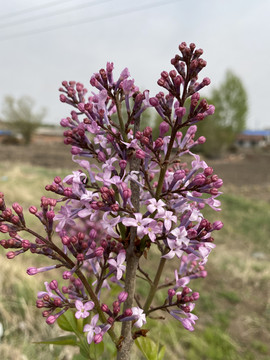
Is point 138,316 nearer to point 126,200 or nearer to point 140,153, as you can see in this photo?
point 126,200

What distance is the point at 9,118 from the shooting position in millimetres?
44125

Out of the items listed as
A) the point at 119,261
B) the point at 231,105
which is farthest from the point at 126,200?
the point at 231,105

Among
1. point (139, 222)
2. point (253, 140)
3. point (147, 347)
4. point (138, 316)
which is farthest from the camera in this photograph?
point (253, 140)

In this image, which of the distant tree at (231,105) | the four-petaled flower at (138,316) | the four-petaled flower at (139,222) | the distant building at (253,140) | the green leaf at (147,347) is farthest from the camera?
the distant building at (253,140)

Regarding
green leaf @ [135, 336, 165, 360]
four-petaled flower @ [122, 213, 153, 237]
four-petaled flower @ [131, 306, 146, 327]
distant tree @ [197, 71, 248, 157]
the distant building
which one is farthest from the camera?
the distant building

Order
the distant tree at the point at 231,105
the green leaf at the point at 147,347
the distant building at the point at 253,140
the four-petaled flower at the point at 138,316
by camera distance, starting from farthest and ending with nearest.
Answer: the distant building at the point at 253,140 < the distant tree at the point at 231,105 < the green leaf at the point at 147,347 < the four-petaled flower at the point at 138,316

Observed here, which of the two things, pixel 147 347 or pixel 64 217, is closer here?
pixel 64 217

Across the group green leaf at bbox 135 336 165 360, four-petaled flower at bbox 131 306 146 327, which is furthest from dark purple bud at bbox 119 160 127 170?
green leaf at bbox 135 336 165 360

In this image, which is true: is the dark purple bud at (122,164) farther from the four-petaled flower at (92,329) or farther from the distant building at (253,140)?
the distant building at (253,140)

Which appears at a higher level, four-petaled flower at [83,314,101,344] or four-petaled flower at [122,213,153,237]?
four-petaled flower at [122,213,153,237]

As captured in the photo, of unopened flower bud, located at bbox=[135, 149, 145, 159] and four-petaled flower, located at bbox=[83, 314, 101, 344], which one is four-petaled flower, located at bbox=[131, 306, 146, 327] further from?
unopened flower bud, located at bbox=[135, 149, 145, 159]

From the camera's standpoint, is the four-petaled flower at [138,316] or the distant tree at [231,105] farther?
the distant tree at [231,105]

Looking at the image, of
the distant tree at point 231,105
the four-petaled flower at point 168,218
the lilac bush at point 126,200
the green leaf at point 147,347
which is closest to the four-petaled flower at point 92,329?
the lilac bush at point 126,200

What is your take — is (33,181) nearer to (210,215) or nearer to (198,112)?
(210,215)
